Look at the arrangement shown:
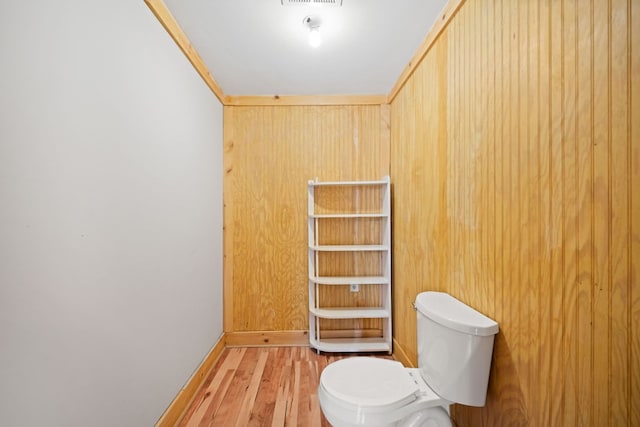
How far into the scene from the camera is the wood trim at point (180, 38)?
1.36 m

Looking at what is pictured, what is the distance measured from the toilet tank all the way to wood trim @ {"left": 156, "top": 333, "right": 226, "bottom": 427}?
1350 millimetres

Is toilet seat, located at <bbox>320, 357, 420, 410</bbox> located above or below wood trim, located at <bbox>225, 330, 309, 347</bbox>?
above

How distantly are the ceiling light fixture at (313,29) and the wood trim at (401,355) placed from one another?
2.14m

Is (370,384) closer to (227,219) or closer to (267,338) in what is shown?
(267,338)

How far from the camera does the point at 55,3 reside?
2.78 ft

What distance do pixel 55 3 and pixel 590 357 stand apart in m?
1.86

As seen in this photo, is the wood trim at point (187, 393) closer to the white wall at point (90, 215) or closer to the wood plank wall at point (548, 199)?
the white wall at point (90, 215)

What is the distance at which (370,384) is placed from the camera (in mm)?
1177

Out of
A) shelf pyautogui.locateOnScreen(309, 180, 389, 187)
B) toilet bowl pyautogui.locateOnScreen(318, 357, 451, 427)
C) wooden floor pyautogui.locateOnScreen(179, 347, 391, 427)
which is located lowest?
wooden floor pyautogui.locateOnScreen(179, 347, 391, 427)

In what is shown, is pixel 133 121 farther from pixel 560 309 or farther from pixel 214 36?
pixel 560 309

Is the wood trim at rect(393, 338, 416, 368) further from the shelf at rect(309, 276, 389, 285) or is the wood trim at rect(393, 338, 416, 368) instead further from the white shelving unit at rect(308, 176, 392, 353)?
the shelf at rect(309, 276, 389, 285)

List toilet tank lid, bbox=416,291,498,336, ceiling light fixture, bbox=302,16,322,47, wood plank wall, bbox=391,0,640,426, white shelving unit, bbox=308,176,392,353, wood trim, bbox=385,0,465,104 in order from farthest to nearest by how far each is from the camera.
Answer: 1. white shelving unit, bbox=308,176,392,353
2. ceiling light fixture, bbox=302,16,322,47
3. wood trim, bbox=385,0,465,104
4. toilet tank lid, bbox=416,291,498,336
5. wood plank wall, bbox=391,0,640,426

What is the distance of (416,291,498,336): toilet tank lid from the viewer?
3.34 feet

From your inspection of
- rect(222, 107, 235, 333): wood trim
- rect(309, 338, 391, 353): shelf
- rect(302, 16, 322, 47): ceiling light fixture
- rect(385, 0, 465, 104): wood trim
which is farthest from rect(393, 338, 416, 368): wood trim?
rect(302, 16, 322, 47): ceiling light fixture
